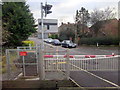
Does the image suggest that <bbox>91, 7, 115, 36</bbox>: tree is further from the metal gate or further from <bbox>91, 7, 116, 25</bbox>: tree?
the metal gate

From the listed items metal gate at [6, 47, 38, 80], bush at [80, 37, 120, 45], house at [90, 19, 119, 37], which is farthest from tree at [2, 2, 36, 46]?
house at [90, 19, 119, 37]

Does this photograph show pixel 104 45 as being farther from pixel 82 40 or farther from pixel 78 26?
pixel 78 26

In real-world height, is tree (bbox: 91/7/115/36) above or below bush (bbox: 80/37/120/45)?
above

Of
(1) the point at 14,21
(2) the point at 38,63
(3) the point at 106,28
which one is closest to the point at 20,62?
(2) the point at 38,63

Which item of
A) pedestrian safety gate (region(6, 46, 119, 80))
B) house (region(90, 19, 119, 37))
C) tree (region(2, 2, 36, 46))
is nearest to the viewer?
pedestrian safety gate (region(6, 46, 119, 80))

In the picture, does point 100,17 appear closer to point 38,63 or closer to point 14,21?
point 14,21

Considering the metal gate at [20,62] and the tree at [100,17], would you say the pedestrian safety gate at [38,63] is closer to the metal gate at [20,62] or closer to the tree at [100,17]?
the metal gate at [20,62]

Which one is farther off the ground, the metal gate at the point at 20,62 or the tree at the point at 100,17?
the tree at the point at 100,17

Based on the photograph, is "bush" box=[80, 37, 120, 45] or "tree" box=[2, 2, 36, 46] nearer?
"tree" box=[2, 2, 36, 46]

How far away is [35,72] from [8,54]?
1634 mm

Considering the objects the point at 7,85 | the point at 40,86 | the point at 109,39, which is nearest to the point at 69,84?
the point at 40,86

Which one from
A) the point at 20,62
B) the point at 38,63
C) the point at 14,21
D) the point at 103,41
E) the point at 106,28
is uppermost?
the point at 106,28

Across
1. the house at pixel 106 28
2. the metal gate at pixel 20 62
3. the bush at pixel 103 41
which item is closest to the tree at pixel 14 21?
the metal gate at pixel 20 62

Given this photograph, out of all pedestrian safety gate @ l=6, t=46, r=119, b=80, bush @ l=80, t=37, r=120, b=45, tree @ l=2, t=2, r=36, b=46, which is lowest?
pedestrian safety gate @ l=6, t=46, r=119, b=80
